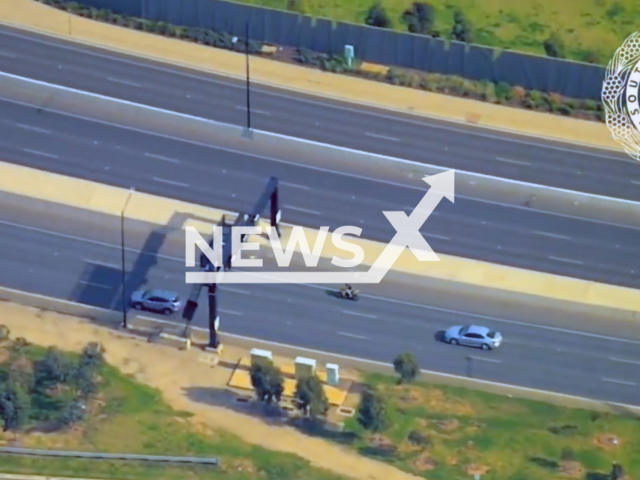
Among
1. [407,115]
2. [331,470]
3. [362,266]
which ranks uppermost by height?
[407,115]

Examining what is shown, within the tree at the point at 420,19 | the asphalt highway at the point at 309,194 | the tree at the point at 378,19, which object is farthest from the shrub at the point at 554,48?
the asphalt highway at the point at 309,194

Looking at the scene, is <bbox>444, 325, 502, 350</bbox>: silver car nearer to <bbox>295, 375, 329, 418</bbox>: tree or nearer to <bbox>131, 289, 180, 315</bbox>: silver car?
<bbox>295, 375, 329, 418</bbox>: tree

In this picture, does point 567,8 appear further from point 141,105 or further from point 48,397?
point 48,397

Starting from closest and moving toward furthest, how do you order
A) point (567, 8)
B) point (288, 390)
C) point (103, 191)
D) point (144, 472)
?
point (144, 472) < point (288, 390) < point (103, 191) < point (567, 8)

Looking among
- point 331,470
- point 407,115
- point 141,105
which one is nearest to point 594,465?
point 331,470

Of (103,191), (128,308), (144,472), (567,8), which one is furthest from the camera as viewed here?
(567,8)

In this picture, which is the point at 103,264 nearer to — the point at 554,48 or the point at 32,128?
the point at 32,128

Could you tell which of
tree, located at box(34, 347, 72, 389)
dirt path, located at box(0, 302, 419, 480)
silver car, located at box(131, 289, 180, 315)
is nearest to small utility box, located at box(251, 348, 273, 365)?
dirt path, located at box(0, 302, 419, 480)
